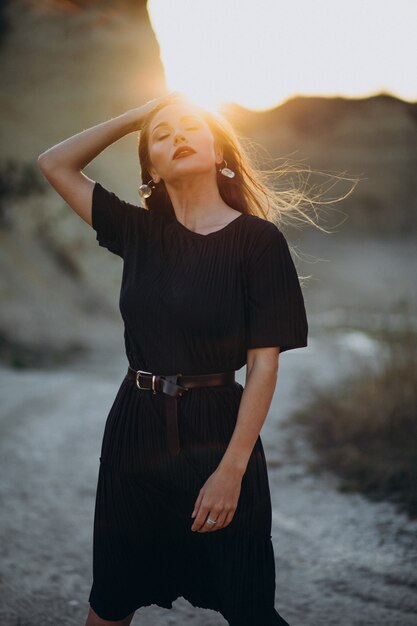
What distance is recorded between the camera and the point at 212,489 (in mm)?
1830

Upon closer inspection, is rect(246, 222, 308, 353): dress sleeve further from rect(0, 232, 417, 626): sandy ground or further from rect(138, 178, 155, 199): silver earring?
rect(0, 232, 417, 626): sandy ground

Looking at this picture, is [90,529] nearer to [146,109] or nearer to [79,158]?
[79,158]

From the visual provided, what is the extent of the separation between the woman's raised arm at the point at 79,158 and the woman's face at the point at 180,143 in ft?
0.34

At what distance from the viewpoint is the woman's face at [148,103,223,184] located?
1.97 metres

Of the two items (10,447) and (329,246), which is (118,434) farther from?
(329,246)

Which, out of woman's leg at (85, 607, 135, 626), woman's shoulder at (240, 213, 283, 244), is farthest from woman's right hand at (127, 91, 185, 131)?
woman's leg at (85, 607, 135, 626)

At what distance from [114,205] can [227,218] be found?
33cm

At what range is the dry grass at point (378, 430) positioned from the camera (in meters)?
4.74

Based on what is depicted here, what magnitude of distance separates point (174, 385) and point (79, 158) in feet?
2.41

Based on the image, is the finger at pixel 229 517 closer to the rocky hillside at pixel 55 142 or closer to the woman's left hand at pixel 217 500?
the woman's left hand at pixel 217 500

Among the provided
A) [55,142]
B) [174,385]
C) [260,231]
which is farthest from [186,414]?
[55,142]

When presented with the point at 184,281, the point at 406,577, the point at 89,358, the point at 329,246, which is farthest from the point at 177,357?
the point at 329,246

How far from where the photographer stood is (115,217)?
2.09m

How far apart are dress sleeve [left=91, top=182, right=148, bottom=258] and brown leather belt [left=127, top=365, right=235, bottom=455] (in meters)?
0.40
